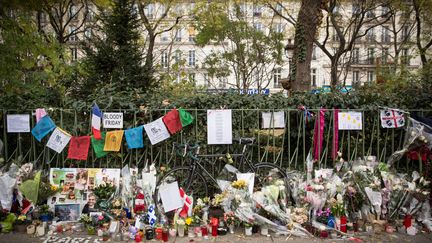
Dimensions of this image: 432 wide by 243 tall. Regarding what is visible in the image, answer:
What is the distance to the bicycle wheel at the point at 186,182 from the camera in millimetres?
5547

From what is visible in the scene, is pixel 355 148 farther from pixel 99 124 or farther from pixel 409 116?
pixel 99 124

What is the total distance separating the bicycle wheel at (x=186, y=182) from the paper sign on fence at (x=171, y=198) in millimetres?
139

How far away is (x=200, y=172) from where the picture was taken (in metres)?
5.74

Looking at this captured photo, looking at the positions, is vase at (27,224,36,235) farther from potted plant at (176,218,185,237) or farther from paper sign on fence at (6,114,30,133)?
potted plant at (176,218,185,237)

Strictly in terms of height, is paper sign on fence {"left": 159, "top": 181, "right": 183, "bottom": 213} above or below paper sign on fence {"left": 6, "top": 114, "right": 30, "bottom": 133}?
below

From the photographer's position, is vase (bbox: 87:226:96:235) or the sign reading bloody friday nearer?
vase (bbox: 87:226:96:235)

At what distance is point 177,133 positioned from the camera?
241 inches

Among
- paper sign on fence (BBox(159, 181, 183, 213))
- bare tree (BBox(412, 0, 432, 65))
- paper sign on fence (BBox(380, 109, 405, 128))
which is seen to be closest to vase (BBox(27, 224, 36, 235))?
paper sign on fence (BBox(159, 181, 183, 213))

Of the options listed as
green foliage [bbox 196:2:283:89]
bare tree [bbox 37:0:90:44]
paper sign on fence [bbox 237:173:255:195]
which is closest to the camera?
paper sign on fence [bbox 237:173:255:195]

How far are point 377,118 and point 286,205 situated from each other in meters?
2.34

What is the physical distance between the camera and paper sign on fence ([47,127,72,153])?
19.5ft

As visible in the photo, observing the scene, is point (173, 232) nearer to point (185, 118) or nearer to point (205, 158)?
point (205, 158)

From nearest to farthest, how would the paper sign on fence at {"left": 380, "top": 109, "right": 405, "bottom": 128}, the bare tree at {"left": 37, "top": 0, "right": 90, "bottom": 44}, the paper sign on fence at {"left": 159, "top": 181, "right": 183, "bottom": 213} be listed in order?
the paper sign on fence at {"left": 159, "top": 181, "right": 183, "bottom": 213} < the paper sign on fence at {"left": 380, "top": 109, "right": 405, "bottom": 128} < the bare tree at {"left": 37, "top": 0, "right": 90, "bottom": 44}

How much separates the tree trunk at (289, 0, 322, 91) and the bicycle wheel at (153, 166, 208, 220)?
537 cm
